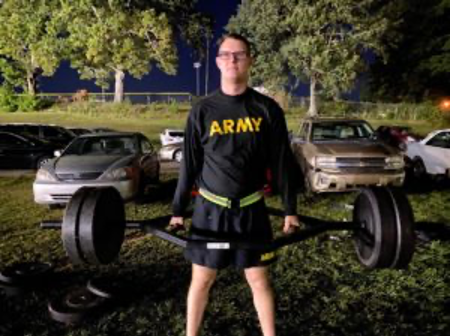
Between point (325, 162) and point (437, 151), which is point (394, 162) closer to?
point (325, 162)

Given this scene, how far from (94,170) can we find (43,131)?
28.1ft

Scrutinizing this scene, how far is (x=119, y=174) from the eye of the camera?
8.07m

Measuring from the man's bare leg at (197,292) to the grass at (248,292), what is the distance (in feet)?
2.04

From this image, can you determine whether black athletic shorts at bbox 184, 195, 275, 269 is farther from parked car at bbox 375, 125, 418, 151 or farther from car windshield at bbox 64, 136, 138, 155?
parked car at bbox 375, 125, 418, 151

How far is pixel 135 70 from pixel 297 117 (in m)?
14.8

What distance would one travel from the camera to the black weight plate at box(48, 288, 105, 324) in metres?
3.80

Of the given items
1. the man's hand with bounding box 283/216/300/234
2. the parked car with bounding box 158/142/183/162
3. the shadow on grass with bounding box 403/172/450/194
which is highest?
the man's hand with bounding box 283/216/300/234

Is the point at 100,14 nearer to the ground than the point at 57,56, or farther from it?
farther from it

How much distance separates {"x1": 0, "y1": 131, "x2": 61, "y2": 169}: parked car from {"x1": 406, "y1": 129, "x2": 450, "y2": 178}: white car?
10384mm

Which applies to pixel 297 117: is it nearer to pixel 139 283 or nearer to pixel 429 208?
pixel 429 208

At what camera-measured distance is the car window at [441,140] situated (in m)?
10.7

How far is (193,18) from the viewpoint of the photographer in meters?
46.3

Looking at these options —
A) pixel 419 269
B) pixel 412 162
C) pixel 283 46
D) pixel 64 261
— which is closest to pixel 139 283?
pixel 64 261

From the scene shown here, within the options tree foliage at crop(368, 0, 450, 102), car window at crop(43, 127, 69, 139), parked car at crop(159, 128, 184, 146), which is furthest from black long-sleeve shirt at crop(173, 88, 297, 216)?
tree foliage at crop(368, 0, 450, 102)
